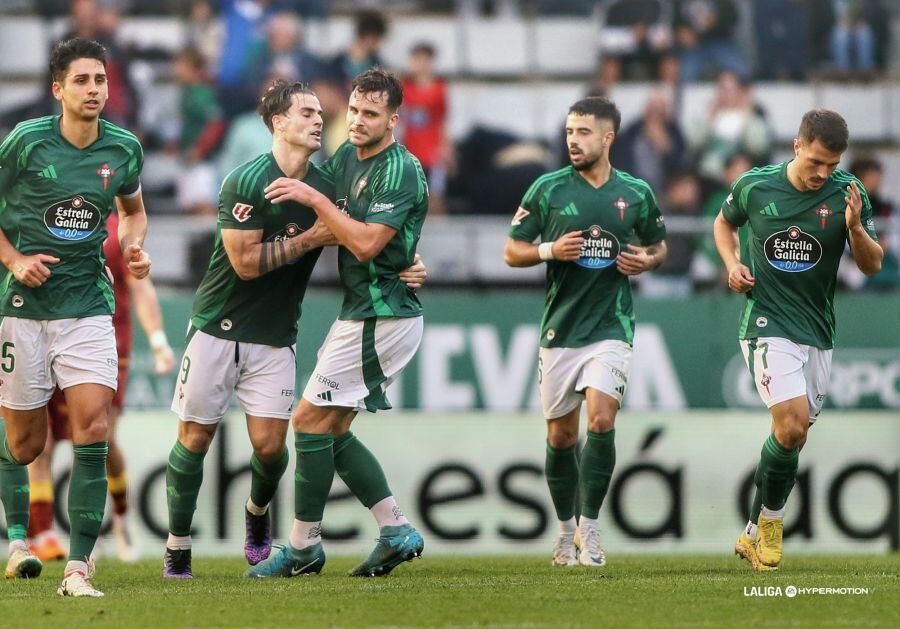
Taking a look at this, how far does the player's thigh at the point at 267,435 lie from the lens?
27.2 ft

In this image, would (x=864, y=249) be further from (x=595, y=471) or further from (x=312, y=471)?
(x=312, y=471)

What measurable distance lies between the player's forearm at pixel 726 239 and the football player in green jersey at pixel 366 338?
6.27 ft

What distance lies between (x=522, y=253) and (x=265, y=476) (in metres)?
2.13

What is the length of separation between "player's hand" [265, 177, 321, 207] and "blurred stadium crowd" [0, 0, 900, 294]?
6.67 m

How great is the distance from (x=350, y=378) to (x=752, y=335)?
2.40 meters

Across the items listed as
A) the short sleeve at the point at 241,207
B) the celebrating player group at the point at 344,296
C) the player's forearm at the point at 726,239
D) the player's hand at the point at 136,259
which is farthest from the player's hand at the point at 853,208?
the player's hand at the point at 136,259

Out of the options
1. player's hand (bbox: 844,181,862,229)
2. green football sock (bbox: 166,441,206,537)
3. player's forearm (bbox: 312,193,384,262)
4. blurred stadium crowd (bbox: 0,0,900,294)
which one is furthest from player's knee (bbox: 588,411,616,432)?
blurred stadium crowd (bbox: 0,0,900,294)

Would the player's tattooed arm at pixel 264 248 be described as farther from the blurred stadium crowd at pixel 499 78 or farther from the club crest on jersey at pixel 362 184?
the blurred stadium crowd at pixel 499 78

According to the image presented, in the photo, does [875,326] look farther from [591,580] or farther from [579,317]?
[591,580]

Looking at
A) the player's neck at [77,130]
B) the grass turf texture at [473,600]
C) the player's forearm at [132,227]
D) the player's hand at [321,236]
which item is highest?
the player's neck at [77,130]

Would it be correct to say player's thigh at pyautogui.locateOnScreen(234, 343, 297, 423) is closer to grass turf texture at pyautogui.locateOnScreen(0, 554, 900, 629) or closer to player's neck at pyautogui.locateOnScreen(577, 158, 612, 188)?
grass turf texture at pyautogui.locateOnScreen(0, 554, 900, 629)

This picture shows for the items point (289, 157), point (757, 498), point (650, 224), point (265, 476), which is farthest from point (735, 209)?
point (265, 476)

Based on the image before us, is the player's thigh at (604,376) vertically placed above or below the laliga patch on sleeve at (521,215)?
below

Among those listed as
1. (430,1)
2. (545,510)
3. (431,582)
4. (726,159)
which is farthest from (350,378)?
(430,1)
